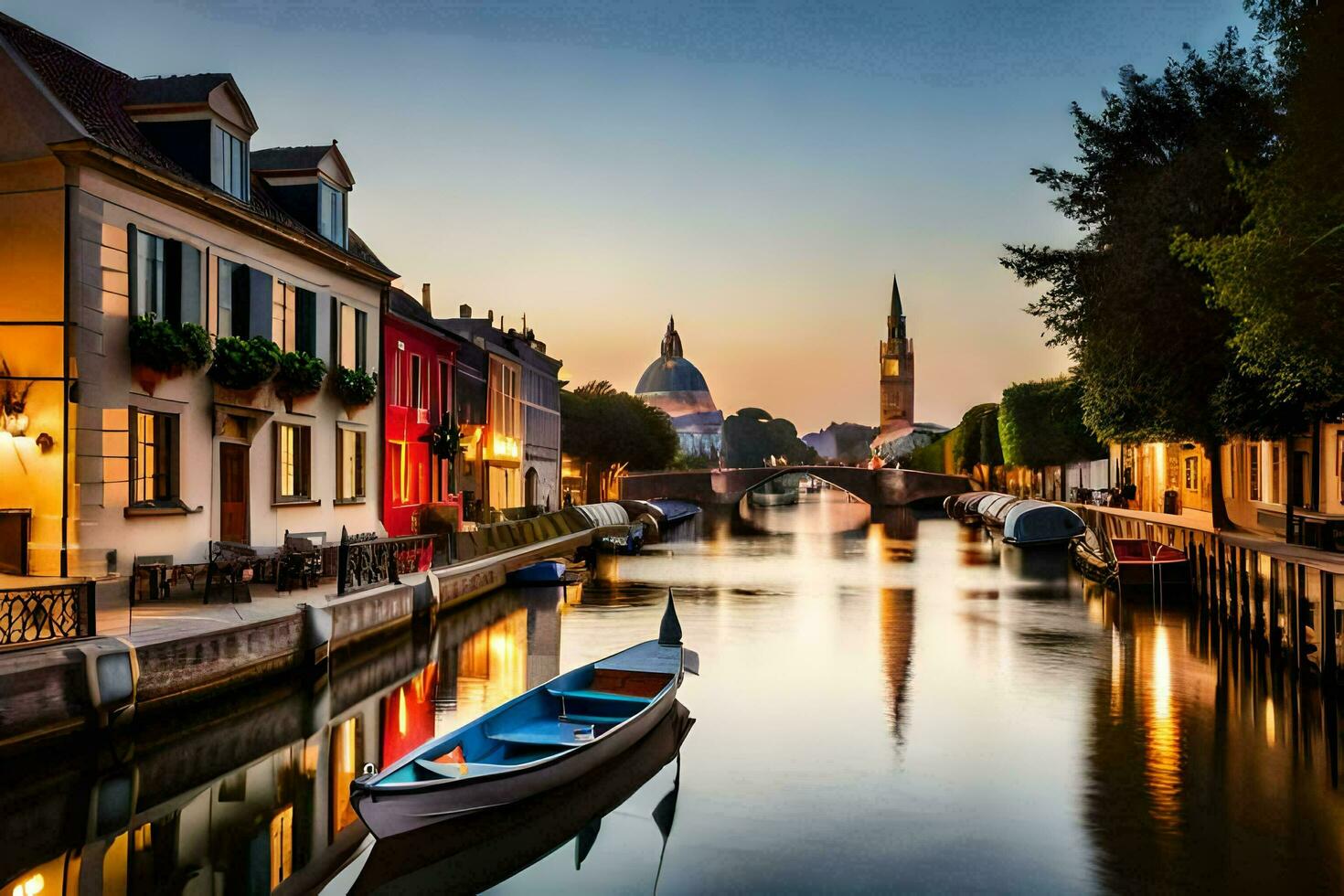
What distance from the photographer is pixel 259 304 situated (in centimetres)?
2097

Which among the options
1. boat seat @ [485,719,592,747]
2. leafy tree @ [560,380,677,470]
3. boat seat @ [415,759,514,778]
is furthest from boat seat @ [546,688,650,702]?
leafy tree @ [560,380,677,470]

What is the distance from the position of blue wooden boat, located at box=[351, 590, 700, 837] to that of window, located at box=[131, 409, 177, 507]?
Result: 27.8ft

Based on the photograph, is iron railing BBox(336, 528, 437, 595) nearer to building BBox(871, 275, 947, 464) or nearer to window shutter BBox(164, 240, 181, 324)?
window shutter BBox(164, 240, 181, 324)

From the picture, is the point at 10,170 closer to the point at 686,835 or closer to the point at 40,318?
the point at 40,318

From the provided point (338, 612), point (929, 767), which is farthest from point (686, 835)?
point (338, 612)

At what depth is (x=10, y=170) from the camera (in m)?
16.2

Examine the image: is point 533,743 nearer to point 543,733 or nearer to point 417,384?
point 543,733

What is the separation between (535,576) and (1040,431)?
45.2 metres

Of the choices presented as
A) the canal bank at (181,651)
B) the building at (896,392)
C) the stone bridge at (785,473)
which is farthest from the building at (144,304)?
the building at (896,392)

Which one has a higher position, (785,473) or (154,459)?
(154,459)

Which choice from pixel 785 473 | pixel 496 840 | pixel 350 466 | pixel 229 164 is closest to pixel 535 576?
pixel 350 466

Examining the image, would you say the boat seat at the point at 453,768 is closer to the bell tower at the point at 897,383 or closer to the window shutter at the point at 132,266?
the window shutter at the point at 132,266

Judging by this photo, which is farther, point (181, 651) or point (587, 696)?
point (181, 651)

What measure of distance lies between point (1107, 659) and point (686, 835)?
13268 mm
